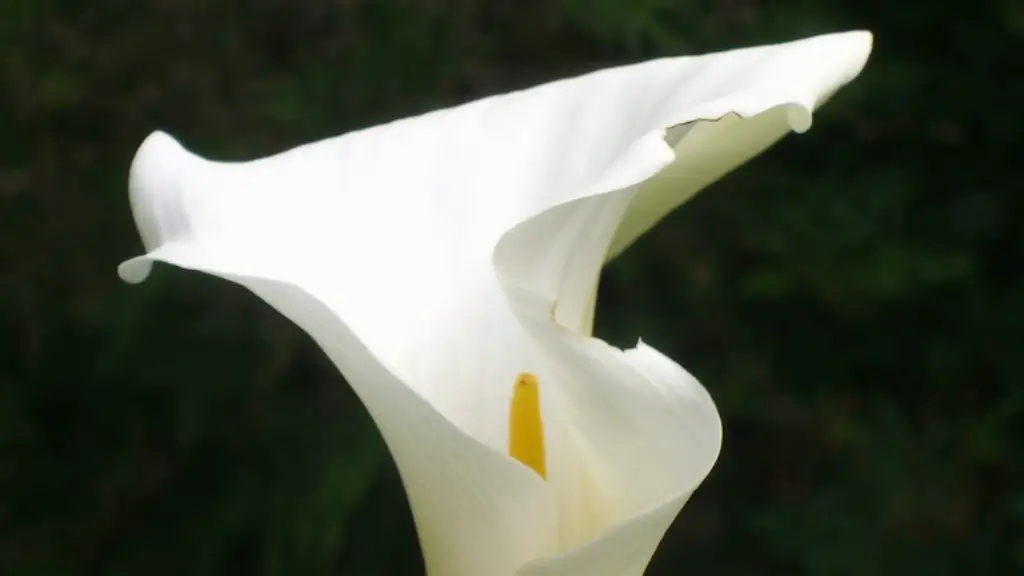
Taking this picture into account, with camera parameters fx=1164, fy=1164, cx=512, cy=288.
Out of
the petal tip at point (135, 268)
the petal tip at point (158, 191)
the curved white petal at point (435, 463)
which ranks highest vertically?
the petal tip at point (158, 191)

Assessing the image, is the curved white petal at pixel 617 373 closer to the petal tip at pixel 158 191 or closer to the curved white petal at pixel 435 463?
the curved white petal at pixel 435 463

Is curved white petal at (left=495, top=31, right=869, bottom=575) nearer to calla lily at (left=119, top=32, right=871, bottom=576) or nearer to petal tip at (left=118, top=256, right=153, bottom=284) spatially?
calla lily at (left=119, top=32, right=871, bottom=576)

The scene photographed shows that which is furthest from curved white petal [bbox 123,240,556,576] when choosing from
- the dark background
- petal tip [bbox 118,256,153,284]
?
the dark background

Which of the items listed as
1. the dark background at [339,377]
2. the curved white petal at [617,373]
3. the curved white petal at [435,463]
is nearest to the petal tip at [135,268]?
the curved white petal at [435,463]

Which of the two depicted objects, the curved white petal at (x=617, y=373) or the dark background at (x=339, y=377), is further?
the dark background at (x=339, y=377)

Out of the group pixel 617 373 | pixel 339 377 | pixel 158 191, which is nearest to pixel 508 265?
pixel 617 373

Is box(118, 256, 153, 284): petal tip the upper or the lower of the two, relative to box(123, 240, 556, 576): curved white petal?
upper

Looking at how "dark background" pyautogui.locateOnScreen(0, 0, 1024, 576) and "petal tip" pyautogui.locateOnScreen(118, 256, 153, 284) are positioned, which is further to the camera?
"dark background" pyautogui.locateOnScreen(0, 0, 1024, 576)
